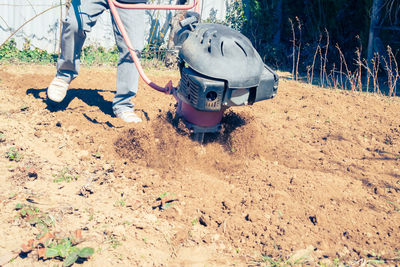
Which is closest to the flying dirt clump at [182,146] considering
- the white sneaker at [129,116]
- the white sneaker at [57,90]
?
the white sneaker at [129,116]

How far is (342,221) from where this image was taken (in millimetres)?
2096

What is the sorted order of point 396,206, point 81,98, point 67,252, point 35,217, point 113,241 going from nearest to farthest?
point 67,252 → point 113,241 → point 35,217 → point 396,206 → point 81,98

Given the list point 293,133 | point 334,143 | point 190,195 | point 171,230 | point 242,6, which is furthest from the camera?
point 242,6

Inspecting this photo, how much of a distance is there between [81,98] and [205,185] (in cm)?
213

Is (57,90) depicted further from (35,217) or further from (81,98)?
(35,217)

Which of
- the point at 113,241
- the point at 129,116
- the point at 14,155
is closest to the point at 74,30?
the point at 129,116

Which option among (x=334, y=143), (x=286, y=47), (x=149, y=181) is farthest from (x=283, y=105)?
(x=286, y=47)

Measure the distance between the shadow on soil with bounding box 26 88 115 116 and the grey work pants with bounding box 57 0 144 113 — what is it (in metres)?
0.34

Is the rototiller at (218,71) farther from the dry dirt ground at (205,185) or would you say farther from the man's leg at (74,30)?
the man's leg at (74,30)

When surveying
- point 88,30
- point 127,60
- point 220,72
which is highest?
point 220,72

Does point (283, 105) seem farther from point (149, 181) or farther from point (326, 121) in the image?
point (149, 181)

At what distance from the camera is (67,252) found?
173 centimetres

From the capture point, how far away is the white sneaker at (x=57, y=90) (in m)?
3.48

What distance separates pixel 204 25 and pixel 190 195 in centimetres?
105
